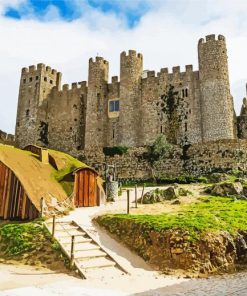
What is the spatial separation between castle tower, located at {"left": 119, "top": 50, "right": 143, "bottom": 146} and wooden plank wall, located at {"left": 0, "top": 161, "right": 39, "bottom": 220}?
2715 centimetres

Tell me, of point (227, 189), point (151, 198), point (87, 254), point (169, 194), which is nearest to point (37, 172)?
point (151, 198)

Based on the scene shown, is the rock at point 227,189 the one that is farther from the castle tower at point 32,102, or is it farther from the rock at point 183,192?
the castle tower at point 32,102

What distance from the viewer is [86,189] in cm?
2561

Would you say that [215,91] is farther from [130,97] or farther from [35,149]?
[35,149]

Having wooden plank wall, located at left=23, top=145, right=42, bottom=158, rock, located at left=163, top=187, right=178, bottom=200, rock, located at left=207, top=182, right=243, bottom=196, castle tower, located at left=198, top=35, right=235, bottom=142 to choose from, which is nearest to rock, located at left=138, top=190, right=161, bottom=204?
rock, located at left=163, top=187, right=178, bottom=200

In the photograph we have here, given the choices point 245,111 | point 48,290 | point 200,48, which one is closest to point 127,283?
point 48,290

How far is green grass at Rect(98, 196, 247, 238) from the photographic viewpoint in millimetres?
16000

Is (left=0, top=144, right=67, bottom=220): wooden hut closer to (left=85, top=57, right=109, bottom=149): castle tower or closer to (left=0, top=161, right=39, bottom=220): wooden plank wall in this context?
(left=0, top=161, right=39, bottom=220): wooden plank wall

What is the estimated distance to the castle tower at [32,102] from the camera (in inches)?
2258

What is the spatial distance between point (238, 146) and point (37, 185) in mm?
23264

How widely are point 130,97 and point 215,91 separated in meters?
12.0

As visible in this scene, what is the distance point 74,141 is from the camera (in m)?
54.6

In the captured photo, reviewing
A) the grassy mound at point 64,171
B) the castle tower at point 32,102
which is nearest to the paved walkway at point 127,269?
the grassy mound at point 64,171

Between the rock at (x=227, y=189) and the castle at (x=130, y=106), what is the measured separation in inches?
595
